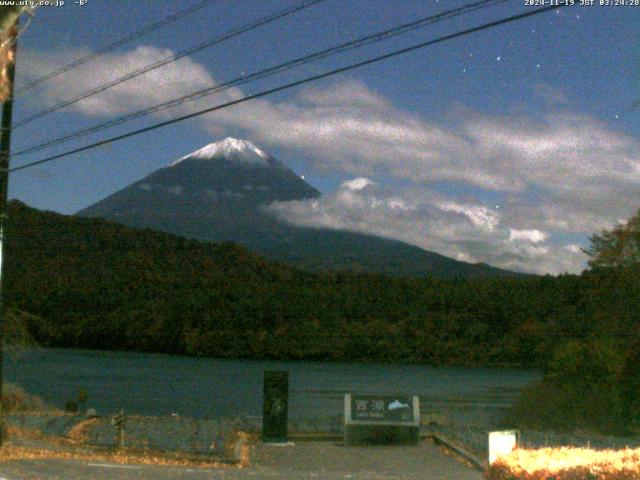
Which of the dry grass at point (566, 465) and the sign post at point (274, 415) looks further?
the sign post at point (274, 415)

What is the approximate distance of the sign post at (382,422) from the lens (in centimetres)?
1936

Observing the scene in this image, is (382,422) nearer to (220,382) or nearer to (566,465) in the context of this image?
(566,465)

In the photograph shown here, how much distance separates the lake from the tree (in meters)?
24.7

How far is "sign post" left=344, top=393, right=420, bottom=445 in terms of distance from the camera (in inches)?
762

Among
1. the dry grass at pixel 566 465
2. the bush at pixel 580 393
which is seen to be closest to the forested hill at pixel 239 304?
the bush at pixel 580 393

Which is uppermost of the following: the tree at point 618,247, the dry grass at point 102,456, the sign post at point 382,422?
the tree at point 618,247

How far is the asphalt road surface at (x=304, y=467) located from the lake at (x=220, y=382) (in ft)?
99.2

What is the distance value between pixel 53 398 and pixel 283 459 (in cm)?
4606

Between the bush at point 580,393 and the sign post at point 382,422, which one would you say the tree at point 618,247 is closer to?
the bush at point 580,393

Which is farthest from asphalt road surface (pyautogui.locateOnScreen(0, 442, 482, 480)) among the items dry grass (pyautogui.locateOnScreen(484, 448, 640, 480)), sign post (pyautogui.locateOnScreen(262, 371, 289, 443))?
dry grass (pyautogui.locateOnScreen(484, 448, 640, 480))

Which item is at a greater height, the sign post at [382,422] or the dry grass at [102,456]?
the sign post at [382,422]

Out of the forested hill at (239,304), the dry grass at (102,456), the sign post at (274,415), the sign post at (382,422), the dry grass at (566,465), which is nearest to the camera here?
the dry grass at (566,465)

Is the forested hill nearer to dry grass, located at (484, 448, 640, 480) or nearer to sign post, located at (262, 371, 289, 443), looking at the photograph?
sign post, located at (262, 371, 289, 443)

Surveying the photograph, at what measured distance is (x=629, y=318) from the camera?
2881 centimetres
